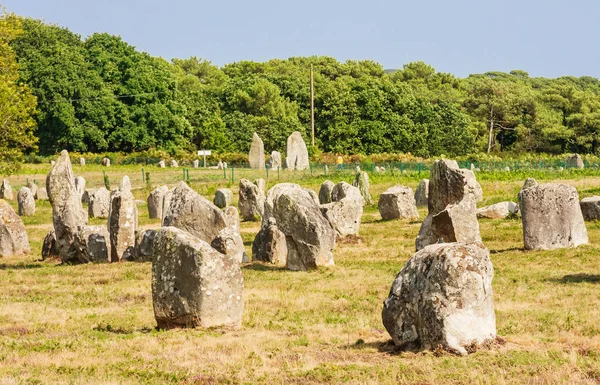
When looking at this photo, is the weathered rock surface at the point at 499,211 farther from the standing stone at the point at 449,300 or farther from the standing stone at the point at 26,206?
the standing stone at the point at 26,206

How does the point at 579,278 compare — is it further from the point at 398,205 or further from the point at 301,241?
the point at 398,205

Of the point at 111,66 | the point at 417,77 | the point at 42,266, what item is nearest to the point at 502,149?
the point at 417,77

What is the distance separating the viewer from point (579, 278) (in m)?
20.1

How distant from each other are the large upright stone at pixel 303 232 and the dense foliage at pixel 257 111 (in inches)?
2368

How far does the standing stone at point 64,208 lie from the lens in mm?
26641

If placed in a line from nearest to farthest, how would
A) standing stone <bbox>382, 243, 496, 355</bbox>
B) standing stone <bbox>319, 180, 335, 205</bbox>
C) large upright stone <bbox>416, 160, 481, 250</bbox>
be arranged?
standing stone <bbox>382, 243, 496, 355</bbox> < large upright stone <bbox>416, 160, 481, 250</bbox> < standing stone <bbox>319, 180, 335, 205</bbox>

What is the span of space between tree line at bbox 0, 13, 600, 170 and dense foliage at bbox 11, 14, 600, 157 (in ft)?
0.36

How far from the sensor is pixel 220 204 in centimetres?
4350

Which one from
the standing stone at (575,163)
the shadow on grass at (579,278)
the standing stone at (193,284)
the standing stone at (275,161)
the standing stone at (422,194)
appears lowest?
the shadow on grass at (579,278)

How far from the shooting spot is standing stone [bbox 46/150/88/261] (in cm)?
2664

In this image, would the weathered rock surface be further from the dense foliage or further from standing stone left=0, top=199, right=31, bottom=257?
the dense foliage

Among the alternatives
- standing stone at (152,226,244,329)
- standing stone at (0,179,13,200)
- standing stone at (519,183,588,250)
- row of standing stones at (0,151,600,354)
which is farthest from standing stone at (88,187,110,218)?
standing stone at (152,226,244,329)

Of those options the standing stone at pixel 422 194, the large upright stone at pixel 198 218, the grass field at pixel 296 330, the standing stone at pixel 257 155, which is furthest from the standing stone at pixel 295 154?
the large upright stone at pixel 198 218

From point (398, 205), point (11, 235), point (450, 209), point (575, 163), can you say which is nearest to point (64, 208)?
point (11, 235)
